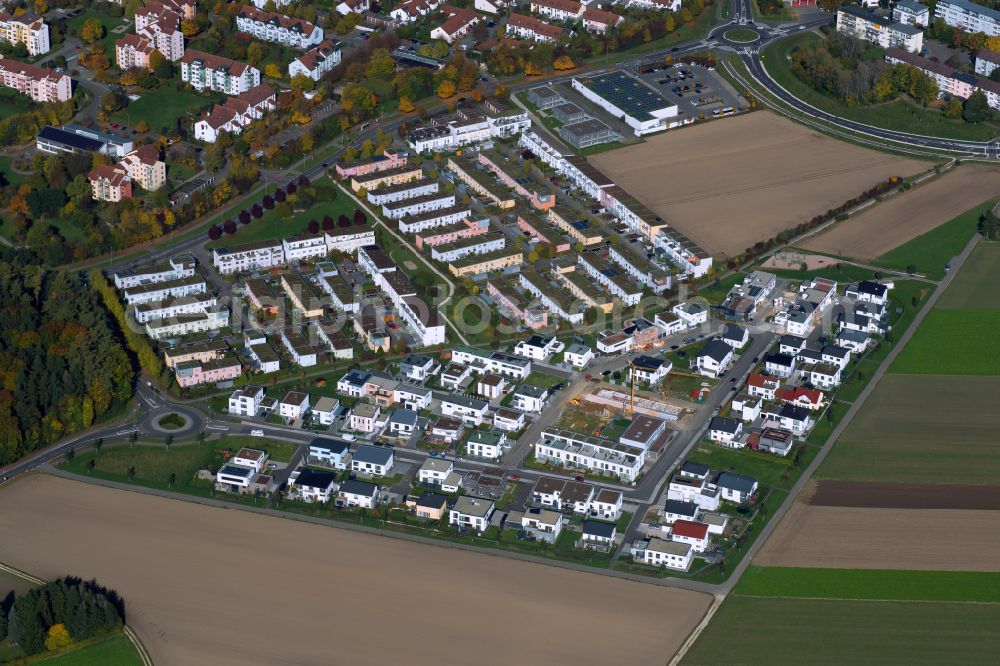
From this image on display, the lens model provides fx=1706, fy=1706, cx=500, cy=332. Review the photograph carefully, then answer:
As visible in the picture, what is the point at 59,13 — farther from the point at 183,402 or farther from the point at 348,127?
the point at 183,402

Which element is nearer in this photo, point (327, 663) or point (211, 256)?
point (327, 663)

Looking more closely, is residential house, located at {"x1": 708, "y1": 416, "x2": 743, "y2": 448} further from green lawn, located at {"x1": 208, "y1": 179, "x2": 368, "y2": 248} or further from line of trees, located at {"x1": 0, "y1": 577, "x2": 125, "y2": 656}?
green lawn, located at {"x1": 208, "y1": 179, "x2": 368, "y2": 248}

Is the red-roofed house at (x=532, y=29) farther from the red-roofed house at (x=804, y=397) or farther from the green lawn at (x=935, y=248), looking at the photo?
the red-roofed house at (x=804, y=397)

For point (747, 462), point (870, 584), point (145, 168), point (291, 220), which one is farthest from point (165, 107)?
point (870, 584)

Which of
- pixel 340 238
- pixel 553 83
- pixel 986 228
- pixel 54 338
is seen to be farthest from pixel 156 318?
pixel 986 228

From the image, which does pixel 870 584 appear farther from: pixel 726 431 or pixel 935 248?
pixel 935 248

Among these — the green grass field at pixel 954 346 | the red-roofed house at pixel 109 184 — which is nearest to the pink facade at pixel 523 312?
the green grass field at pixel 954 346

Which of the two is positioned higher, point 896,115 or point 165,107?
point 896,115

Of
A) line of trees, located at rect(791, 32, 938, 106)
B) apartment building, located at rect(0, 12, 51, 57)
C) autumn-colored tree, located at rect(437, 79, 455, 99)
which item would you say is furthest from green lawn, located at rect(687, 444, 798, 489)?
apartment building, located at rect(0, 12, 51, 57)
